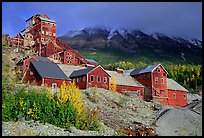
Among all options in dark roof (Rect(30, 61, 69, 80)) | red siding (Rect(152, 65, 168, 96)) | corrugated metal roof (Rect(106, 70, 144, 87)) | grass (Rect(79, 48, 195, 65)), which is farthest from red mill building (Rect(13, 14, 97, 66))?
grass (Rect(79, 48, 195, 65))

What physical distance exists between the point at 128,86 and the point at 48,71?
12.9 m

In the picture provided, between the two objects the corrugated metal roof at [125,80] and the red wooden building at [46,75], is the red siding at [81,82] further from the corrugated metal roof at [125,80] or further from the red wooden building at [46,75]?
the corrugated metal roof at [125,80]

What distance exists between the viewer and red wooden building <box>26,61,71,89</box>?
42281 mm

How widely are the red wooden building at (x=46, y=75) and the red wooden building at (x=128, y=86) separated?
319 inches

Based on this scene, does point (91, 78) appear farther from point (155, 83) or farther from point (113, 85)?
point (155, 83)

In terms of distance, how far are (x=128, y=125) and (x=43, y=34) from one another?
4990 centimetres

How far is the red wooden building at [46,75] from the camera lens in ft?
139

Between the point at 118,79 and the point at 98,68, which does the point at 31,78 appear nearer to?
the point at 98,68

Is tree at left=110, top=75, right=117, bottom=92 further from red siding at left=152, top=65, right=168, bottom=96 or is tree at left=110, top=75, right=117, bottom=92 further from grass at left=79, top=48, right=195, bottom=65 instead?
grass at left=79, top=48, right=195, bottom=65

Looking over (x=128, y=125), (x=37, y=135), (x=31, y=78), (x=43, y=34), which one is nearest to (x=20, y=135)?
(x=37, y=135)

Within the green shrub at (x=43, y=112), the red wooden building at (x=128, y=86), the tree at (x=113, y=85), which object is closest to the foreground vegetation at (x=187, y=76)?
the red wooden building at (x=128, y=86)

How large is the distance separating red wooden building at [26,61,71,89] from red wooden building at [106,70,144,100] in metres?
8.11

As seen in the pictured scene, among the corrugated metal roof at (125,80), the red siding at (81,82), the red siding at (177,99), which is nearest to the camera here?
the red siding at (81,82)

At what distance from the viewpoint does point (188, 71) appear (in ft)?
314
